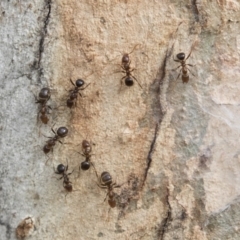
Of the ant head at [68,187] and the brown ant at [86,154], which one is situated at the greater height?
the brown ant at [86,154]

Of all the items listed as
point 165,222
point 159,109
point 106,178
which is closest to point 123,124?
A: point 159,109

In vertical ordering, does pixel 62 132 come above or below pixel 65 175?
above

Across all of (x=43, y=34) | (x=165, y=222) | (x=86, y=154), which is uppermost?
(x=43, y=34)

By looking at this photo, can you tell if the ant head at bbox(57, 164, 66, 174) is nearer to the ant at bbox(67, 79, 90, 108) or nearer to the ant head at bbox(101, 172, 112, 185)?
the ant head at bbox(101, 172, 112, 185)

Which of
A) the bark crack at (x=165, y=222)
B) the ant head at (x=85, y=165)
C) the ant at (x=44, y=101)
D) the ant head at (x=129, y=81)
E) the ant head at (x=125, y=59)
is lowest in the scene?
the bark crack at (x=165, y=222)

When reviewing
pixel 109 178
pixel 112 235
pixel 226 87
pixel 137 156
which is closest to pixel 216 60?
pixel 226 87

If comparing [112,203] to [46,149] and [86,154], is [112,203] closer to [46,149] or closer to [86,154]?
[86,154]

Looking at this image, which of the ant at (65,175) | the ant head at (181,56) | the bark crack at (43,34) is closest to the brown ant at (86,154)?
the ant at (65,175)

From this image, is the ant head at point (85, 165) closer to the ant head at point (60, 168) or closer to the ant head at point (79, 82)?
the ant head at point (60, 168)
